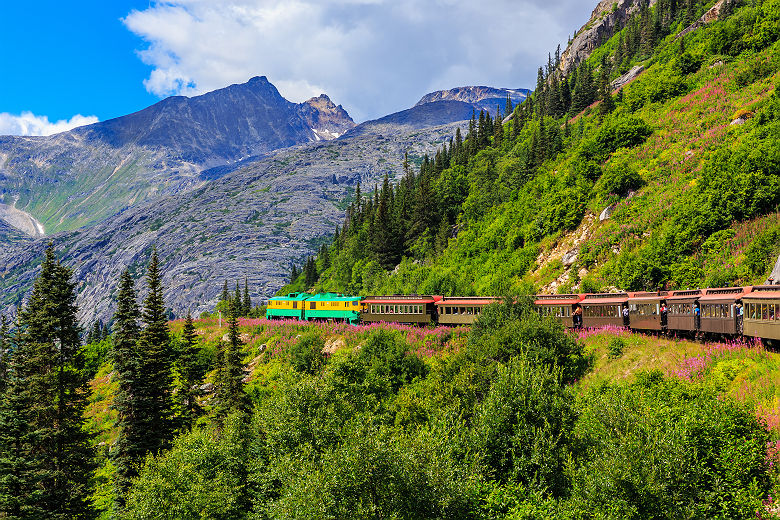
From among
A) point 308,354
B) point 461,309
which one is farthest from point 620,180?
point 308,354

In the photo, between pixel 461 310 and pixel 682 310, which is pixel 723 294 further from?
pixel 461 310

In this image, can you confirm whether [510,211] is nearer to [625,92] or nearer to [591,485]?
→ [625,92]

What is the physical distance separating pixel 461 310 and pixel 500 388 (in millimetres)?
20275

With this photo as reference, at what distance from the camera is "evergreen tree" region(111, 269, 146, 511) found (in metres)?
37.7

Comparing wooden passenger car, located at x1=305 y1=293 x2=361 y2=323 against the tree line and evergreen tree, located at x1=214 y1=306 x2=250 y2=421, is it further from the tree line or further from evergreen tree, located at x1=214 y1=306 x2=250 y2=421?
the tree line

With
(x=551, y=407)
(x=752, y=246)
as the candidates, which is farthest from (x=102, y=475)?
(x=752, y=246)

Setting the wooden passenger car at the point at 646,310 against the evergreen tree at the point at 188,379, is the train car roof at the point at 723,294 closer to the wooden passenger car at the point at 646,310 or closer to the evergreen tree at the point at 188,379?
the wooden passenger car at the point at 646,310

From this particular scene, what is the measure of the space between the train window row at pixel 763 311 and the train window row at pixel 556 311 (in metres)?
16.2

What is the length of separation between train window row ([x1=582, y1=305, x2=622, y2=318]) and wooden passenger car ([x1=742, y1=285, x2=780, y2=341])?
11.8m

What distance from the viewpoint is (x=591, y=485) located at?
23.5 m

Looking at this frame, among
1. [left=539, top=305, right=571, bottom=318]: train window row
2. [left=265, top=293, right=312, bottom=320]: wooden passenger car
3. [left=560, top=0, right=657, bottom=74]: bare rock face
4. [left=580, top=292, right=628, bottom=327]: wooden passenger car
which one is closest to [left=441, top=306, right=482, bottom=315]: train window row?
[left=539, top=305, right=571, bottom=318]: train window row

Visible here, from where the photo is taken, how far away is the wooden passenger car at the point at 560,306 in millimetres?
43781

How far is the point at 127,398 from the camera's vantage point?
133 ft

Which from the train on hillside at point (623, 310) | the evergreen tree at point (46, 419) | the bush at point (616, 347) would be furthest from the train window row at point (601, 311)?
the evergreen tree at point (46, 419)
